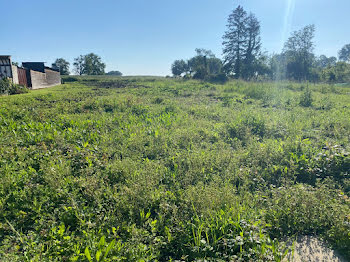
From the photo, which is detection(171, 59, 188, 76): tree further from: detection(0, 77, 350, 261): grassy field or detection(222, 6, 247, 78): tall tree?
detection(0, 77, 350, 261): grassy field

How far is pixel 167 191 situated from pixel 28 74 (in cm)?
2063

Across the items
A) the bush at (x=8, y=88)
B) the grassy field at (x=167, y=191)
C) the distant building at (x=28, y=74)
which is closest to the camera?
the grassy field at (x=167, y=191)

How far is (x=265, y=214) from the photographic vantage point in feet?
9.29

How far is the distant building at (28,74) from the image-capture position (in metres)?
15.1

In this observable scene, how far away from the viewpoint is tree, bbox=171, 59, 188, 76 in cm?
8561

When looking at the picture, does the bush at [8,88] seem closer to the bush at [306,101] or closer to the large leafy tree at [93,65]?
the bush at [306,101]

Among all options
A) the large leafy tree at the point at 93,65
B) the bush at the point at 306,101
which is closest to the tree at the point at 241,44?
the bush at the point at 306,101

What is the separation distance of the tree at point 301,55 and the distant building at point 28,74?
132ft

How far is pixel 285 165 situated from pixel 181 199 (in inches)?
97.0

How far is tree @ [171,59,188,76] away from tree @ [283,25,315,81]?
4829cm

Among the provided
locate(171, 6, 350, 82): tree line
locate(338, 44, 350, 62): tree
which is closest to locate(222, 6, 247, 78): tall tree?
locate(171, 6, 350, 82): tree line

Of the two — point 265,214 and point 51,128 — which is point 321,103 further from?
point 51,128

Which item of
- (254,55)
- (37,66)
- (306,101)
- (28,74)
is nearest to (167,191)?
(306,101)

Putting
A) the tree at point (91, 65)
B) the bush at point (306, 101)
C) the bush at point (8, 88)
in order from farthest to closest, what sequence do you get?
the tree at point (91, 65) → the bush at point (8, 88) → the bush at point (306, 101)
